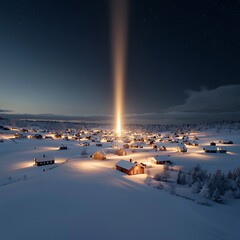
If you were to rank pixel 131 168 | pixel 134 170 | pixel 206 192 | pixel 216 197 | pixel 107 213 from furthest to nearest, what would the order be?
pixel 134 170
pixel 131 168
pixel 206 192
pixel 216 197
pixel 107 213

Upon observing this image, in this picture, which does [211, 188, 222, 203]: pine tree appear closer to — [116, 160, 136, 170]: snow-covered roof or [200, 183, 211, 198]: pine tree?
[200, 183, 211, 198]: pine tree

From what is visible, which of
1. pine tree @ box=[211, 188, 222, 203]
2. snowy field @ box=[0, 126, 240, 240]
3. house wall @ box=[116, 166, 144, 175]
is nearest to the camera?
snowy field @ box=[0, 126, 240, 240]

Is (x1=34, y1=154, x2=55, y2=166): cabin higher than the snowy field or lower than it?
lower

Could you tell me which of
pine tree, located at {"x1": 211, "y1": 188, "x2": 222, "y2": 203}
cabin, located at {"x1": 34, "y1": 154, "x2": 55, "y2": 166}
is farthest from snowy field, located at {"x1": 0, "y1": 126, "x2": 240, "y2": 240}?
cabin, located at {"x1": 34, "y1": 154, "x2": 55, "y2": 166}

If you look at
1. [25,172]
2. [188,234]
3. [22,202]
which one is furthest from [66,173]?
[188,234]

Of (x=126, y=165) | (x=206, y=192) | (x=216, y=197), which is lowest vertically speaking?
(x=216, y=197)

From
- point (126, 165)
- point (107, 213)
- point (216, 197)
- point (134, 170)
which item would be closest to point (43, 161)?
point (126, 165)

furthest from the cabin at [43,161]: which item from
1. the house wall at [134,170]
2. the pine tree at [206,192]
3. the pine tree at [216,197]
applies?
the pine tree at [216,197]

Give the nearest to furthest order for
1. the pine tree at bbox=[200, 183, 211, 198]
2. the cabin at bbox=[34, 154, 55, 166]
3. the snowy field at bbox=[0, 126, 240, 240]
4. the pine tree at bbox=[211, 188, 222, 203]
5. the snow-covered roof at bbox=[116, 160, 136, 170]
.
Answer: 1. the snowy field at bbox=[0, 126, 240, 240]
2. the pine tree at bbox=[211, 188, 222, 203]
3. the pine tree at bbox=[200, 183, 211, 198]
4. the snow-covered roof at bbox=[116, 160, 136, 170]
5. the cabin at bbox=[34, 154, 55, 166]

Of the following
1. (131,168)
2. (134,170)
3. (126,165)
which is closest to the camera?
(131,168)

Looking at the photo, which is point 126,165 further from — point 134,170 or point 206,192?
point 206,192

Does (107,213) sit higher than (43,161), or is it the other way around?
(107,213)

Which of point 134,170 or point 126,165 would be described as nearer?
point 134,170
